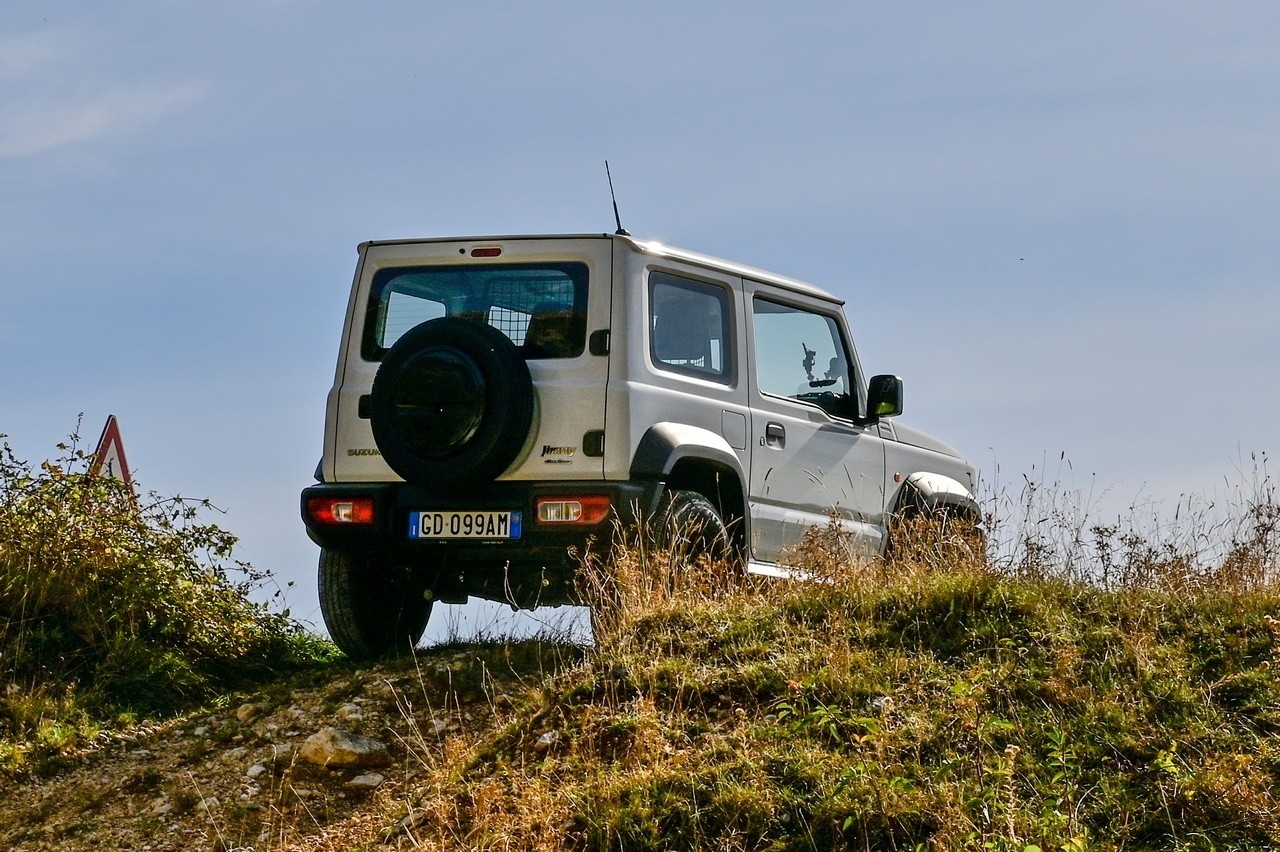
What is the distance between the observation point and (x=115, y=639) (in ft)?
29.3

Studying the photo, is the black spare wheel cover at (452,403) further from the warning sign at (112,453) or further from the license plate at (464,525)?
the warning sign at (112,453)

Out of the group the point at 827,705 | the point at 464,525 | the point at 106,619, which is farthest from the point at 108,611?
the point at 827,705

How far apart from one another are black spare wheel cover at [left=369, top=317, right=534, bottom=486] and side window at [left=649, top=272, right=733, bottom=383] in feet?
2.63

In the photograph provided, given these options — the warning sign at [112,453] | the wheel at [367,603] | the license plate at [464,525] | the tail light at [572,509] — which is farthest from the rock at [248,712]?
the warning sign at [112,453]

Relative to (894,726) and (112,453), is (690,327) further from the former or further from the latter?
(112,453)

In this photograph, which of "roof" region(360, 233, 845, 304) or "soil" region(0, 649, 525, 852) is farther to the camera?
"roof" region(360, 233, 845, 304)

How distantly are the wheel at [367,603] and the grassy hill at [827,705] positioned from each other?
0.87 feet

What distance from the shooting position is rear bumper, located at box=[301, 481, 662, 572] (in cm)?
792

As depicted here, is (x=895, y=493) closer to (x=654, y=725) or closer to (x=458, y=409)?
(x=458, y=409)

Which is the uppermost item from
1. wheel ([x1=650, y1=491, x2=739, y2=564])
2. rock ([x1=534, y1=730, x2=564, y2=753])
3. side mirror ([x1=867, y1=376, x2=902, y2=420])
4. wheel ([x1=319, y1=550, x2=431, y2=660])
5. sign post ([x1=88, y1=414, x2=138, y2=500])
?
side mirror ([x1=867, y1=376, x2=902, y2=420])

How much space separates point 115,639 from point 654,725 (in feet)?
13.3

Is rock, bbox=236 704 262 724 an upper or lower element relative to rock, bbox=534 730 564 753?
lower

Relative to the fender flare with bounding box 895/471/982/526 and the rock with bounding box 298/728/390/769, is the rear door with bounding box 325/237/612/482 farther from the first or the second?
the fender flare with bounding box 895/471/982/526

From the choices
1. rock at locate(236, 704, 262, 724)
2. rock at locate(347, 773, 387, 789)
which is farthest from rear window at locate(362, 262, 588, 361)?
rock at locate(347, 773, 387, 789)
